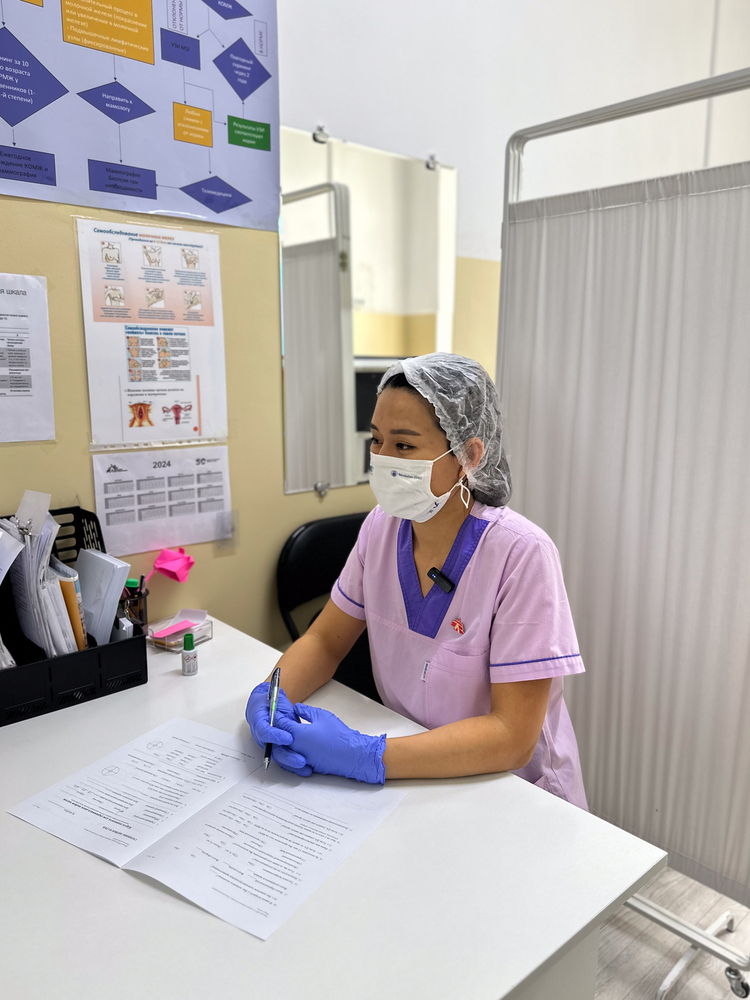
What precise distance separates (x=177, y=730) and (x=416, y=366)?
30.1 inches

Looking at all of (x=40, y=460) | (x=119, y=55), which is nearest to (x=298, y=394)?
(x=40, y=460)

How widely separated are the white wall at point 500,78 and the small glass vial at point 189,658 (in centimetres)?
134

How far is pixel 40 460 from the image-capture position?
5.12 feet

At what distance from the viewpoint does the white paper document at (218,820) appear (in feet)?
2.82

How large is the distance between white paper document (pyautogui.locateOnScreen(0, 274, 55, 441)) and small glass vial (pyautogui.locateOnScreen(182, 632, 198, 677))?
55cm

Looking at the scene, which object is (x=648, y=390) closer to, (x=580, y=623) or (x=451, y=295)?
(x=580, y=623)

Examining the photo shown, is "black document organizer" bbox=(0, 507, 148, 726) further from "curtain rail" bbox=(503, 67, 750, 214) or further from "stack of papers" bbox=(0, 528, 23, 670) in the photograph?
"curtain rail" bbox=(503, 67, 750, 214)

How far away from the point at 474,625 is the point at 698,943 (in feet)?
3.43

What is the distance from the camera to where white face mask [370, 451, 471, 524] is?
50.2 inches

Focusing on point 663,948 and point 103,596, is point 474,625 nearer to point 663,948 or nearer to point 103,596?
point 103,596

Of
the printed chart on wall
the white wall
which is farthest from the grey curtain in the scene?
the printed chart on wall

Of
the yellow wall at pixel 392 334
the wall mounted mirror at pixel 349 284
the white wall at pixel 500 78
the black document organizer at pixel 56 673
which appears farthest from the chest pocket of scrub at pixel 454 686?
the white wall at pixel 500 78

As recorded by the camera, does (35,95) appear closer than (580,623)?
Yes

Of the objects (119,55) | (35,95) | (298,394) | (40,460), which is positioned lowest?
(40,460)
